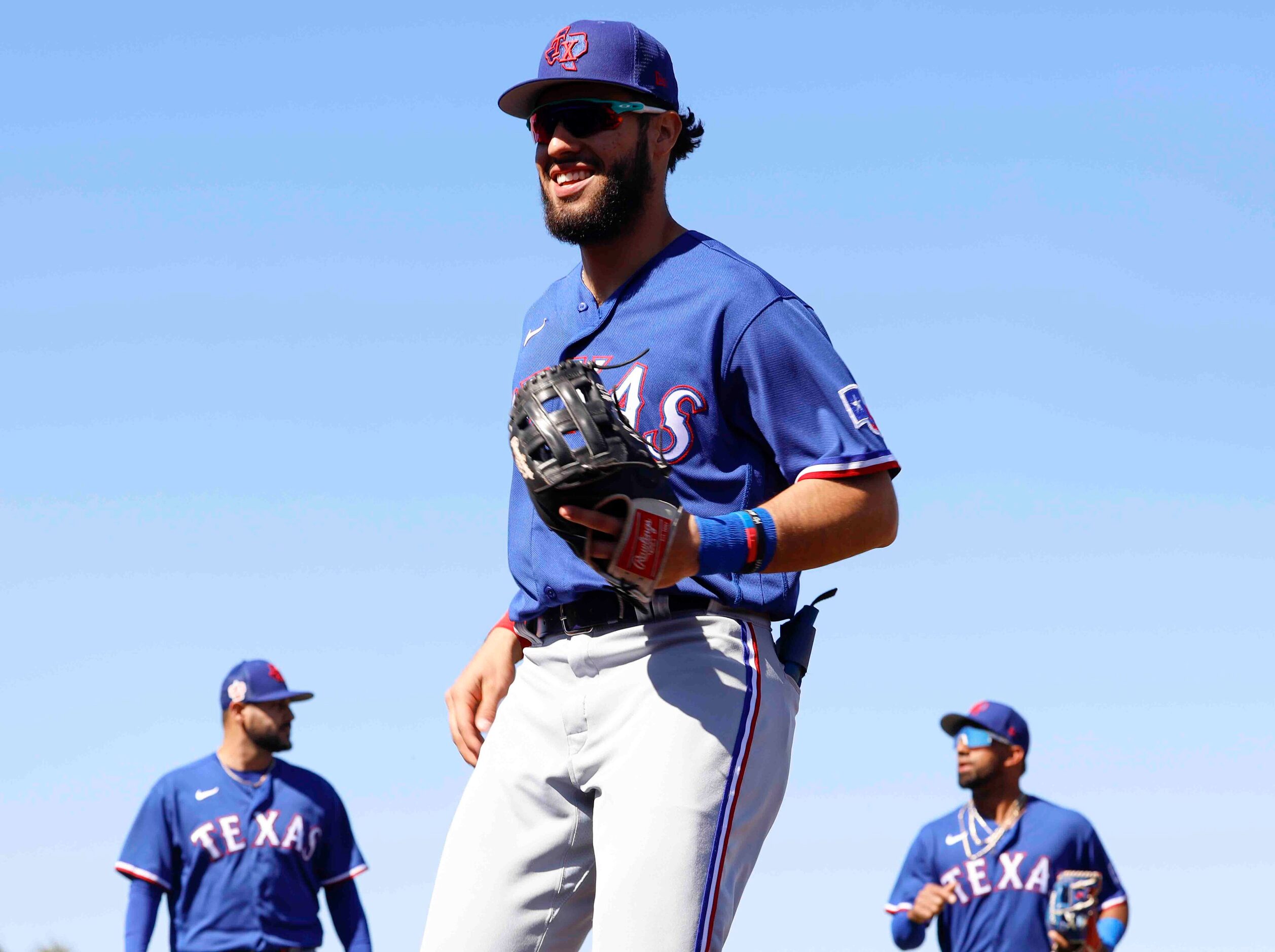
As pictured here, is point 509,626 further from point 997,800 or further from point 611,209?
point 997,800

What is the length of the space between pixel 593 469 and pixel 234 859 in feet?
24.4

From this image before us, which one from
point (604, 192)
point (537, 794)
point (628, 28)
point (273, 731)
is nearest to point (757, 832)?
point (537, 794)

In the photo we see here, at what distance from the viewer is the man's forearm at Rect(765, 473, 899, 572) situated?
3357 millimetres

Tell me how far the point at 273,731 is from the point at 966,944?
4843mm

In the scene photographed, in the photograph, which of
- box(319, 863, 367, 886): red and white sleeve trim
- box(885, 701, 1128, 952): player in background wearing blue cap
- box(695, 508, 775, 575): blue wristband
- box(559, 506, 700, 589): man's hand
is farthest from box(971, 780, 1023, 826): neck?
box(559, 506, 700, 589): man's hand

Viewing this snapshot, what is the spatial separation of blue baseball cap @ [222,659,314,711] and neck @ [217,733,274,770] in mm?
264

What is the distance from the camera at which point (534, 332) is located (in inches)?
163

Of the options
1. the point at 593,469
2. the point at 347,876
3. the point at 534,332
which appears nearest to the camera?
the point at 593,469

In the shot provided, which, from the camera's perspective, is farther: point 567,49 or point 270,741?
point 270,741

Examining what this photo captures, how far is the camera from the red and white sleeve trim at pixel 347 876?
1016 centimetres

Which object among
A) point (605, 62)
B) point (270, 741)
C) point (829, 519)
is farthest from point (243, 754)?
point (829, 519)

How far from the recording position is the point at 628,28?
396cm

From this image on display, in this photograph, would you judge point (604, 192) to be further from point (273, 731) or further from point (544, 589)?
point (273, 731)

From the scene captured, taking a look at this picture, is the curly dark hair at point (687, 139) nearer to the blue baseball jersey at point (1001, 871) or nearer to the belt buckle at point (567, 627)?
the belt buckle at point (567, 627)
